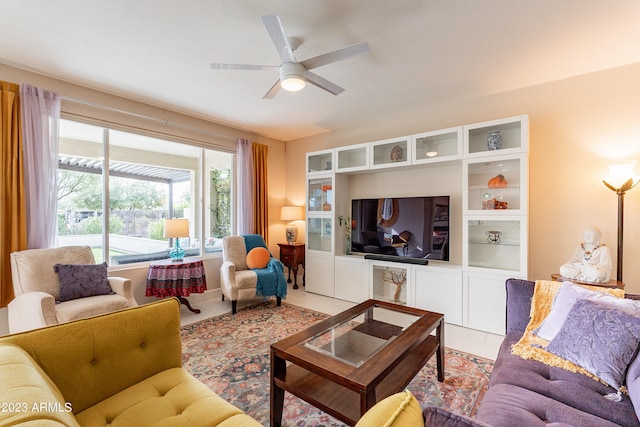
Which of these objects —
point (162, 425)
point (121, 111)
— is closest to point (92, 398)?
point (162, 425)

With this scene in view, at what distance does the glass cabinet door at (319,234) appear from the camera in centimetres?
436

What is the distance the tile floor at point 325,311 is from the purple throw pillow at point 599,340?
107 centimetres

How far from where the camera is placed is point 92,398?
118cm

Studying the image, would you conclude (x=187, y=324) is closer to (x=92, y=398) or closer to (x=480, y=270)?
(x=92, y=398)

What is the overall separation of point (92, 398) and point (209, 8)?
7.28 feet

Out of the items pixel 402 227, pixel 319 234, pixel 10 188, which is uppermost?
pixel 10 188

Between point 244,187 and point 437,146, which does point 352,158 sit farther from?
point 244,187

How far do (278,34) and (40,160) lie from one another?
2623mm

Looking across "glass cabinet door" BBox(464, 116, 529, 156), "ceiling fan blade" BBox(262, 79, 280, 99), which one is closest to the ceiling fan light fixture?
"ceiling fan blade" BBox(262, 79, 280, 99)

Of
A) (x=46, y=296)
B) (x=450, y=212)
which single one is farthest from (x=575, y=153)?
(x=46, y=296)

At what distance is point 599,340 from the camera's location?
139 centimetres

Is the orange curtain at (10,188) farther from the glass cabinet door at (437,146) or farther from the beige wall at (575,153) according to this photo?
the beige wall at (575,153)

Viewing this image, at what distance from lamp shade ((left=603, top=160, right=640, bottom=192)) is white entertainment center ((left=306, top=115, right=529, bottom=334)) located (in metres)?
0.62

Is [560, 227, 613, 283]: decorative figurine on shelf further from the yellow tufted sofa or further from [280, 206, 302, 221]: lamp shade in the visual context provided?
[280, 206, 302, 221]: lamp shade
